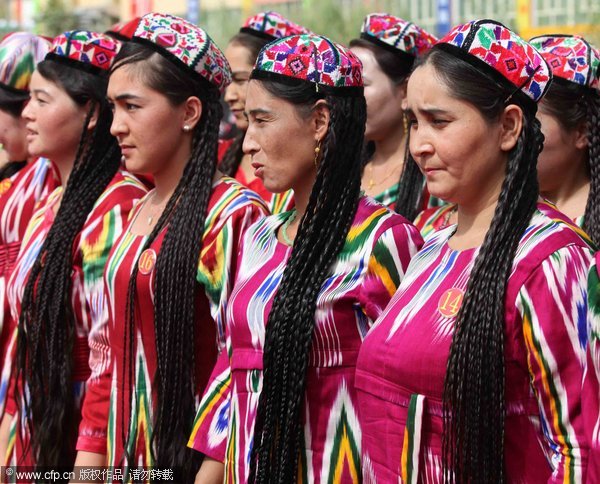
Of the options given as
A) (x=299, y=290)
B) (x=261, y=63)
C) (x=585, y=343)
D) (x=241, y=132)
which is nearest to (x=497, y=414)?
(x=585, y=343)

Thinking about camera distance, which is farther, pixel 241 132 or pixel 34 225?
pixel 241 132

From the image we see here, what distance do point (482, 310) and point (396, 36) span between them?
250cm

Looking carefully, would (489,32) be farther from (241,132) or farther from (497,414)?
(241,132)

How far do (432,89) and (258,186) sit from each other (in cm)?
239

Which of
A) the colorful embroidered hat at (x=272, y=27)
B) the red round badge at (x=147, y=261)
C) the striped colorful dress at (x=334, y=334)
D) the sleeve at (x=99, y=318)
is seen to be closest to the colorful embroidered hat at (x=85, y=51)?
the sleeve at (x=99, y=318)

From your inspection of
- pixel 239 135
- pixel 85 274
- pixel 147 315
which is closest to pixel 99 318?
pixel 85 274

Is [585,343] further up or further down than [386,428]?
further up

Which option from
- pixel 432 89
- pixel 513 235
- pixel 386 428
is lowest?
pixel 386 428

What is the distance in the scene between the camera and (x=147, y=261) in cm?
371

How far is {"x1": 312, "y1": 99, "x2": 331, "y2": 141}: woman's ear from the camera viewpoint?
326cm

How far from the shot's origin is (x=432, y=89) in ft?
9.09

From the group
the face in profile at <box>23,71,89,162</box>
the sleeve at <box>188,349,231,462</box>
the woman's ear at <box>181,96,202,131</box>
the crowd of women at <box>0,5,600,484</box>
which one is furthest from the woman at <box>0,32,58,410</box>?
the sleeve at <box>188,349,231,462</box>

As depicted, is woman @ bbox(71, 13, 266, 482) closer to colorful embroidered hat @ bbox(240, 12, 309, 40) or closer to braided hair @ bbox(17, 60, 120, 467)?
braided hair @ bbox(17, 60, 120, 467)

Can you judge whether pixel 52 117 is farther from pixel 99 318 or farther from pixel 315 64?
pixel 315 64
